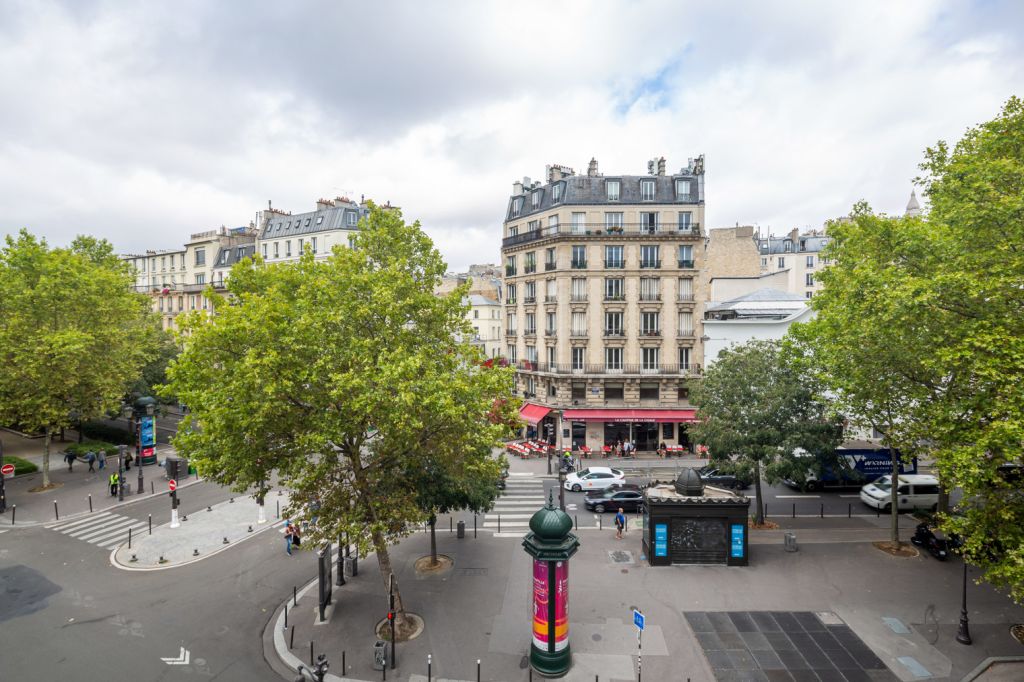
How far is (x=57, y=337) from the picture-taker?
26797mm

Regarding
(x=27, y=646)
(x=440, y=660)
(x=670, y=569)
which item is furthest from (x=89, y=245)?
(x=670, y=569)

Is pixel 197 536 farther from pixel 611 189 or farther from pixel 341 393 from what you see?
pixel 611 189

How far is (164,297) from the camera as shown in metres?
62.4

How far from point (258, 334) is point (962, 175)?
21673mm

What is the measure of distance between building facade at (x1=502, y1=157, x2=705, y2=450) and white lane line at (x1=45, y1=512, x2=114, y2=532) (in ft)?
85.0

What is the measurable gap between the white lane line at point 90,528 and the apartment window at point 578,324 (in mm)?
28833

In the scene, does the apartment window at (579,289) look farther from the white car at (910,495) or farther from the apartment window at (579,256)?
the white car at (910,495)

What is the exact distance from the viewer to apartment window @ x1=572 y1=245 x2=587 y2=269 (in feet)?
126

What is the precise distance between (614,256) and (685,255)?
205 inches

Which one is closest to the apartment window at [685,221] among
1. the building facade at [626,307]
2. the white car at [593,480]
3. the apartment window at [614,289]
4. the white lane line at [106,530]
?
the building facade at [626,307]

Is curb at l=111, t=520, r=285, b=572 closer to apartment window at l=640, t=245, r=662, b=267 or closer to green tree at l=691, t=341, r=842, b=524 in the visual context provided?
green tree at l=691, t=341, r=842, b=524

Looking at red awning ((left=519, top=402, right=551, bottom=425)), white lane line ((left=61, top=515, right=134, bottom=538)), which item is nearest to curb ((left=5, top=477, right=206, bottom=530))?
white lane line ((left=61, top=515, right=134, bottom=538))

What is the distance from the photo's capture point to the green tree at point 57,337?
1071 inches

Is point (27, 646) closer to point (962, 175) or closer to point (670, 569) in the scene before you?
point (670, 569)
